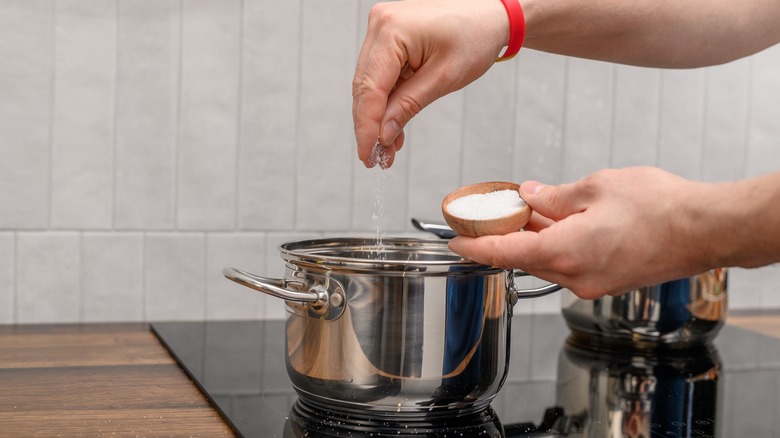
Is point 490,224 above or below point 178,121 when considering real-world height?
below

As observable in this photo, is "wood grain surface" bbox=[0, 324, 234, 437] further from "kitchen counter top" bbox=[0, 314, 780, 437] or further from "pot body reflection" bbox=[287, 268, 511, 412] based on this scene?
"pot body reflection" bbox=[287, 268, 511, 412]

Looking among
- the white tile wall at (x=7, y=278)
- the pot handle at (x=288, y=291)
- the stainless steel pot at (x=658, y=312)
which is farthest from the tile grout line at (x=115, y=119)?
the pot handle at (x=288, y=291)

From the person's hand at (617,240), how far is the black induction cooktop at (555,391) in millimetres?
168

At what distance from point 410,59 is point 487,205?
170 mm

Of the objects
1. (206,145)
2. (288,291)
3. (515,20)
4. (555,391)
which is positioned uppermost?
(515,20)

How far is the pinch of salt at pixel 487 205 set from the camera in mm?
720

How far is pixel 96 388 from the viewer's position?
33.2 inches

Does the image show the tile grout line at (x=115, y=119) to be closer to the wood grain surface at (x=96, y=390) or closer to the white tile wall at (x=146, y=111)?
the white tile wall at (x=146, y=111)

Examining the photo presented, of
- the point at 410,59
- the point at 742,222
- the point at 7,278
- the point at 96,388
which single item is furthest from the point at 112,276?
the point at 742,222

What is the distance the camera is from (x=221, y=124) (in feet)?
4.30

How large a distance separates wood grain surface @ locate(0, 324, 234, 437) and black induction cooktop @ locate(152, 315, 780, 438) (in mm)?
27

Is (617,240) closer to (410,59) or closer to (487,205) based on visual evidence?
(487,205)

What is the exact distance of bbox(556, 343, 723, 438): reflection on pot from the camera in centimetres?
78

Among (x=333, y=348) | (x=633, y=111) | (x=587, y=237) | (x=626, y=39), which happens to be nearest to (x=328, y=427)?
(x=333, y=348)
